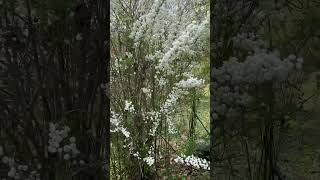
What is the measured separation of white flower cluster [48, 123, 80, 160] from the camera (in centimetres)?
129

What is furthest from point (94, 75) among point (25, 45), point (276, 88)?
point (276, 88)

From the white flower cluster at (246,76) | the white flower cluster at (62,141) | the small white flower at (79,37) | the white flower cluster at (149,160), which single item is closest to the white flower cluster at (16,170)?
the white flower cluster at (62,141)

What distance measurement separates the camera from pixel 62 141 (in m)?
1.31

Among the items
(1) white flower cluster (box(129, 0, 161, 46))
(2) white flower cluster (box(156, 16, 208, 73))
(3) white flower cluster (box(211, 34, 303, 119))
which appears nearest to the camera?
(3) white flower cluster (box(211, 34, 303, 119))

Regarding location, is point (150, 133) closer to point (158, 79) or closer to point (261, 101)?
point (158, 79)

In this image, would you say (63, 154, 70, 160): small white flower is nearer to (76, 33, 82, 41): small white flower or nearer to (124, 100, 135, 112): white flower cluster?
(76, 33, 82, 41): small white flower

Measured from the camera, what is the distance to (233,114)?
4.27 ft

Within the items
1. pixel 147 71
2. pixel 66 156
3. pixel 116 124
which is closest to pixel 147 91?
pixel 147 71

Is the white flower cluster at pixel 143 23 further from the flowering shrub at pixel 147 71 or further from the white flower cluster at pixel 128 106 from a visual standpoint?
the white flower cluster at pixel 128 106

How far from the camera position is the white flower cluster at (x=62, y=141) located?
1295 millimetres

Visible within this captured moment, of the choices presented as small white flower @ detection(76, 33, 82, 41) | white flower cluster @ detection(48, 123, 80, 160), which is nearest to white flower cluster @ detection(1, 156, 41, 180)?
white flower cluster @ detection(48, 123, 80, 160)

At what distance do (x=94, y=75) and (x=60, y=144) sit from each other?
0.72 ft

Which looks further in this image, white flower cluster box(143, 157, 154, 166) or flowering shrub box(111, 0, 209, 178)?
white flower cluster box(143, 157, 154, 166)

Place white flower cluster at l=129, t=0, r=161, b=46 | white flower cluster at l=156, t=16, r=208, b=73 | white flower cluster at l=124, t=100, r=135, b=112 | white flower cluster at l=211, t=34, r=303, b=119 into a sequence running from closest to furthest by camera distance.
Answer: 1. white flower cluster at l=211, t=34, r=303, b=119
2. white flower cluster at l=156, t=16, r=208, b=73
3. white flower cluster at l=129, t=0, r=161, b=46
4. white flower cluster at l=124, t=100, r=135, b=112
